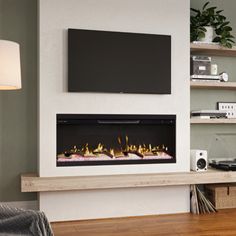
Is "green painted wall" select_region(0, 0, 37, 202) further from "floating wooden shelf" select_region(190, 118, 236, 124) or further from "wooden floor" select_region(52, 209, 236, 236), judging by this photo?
"floating wooden shelf" select_region(190, 118, 236, 124)

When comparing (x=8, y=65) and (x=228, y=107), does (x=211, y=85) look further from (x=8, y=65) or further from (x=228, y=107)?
(x=8, y=65)

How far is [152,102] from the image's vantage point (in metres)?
4.14

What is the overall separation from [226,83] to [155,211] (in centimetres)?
161

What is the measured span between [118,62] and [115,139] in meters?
0.82

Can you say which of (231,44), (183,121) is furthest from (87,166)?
(231,44)

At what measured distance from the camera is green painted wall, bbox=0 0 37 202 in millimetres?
4047

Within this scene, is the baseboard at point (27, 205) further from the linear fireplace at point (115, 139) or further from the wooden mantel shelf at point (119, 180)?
the linear fireplace at point (115, 139)

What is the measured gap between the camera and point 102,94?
13.1 feet

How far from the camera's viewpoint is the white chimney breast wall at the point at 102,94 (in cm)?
384

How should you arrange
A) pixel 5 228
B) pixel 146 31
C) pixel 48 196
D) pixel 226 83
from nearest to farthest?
pixel 5 228, pixel 48 196, pixel 146 31, pixel 226 83

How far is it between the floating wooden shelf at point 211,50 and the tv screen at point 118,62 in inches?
16.1

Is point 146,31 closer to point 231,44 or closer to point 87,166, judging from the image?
point 231,44

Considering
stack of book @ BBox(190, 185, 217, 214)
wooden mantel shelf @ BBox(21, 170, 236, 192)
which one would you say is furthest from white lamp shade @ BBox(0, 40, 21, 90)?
stack of book @ BBox(190, 185, 217, 214)

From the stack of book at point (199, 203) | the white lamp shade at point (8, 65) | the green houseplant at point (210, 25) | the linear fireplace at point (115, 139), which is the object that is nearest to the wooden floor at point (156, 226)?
the stack of book at point (199, 203)
